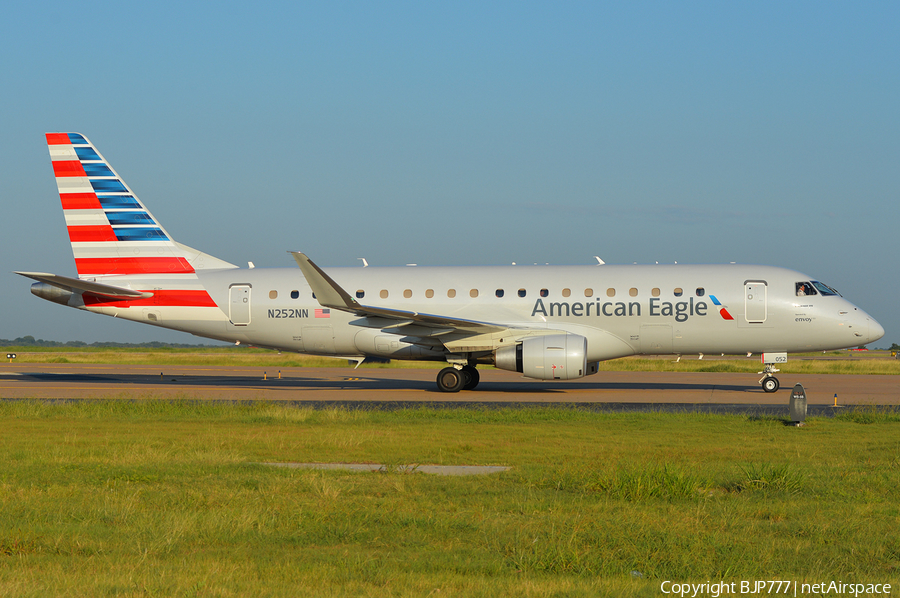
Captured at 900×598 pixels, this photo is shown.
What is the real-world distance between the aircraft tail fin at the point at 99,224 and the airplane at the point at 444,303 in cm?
4

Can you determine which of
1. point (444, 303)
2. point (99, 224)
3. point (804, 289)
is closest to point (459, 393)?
point (444, 303)

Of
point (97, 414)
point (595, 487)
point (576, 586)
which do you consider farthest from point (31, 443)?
point (576, 586)

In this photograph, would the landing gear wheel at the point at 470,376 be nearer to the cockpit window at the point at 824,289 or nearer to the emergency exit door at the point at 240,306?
the emergency exit door at the point at 240,306

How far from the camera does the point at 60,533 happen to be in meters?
7.07

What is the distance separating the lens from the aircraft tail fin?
28734 mm

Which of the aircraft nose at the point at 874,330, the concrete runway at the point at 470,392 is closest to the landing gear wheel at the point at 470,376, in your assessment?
the concrete runway at the point at 470,392

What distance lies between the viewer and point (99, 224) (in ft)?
94.3

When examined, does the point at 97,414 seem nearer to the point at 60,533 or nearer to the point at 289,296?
the point at 289,296

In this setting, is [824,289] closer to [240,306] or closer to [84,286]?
[240,306]

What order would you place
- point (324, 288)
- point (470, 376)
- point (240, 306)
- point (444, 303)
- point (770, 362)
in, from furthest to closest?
point (240, 306)
point (470, 376)
point (444, 303)
point (770, 362)
point (324, 288)

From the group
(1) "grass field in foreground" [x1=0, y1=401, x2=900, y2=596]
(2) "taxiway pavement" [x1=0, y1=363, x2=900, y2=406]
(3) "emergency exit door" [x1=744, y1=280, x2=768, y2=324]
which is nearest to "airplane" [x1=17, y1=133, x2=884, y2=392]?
(3) "emergency exit door" [x1=744, y1=280, x2=768, y2=324]

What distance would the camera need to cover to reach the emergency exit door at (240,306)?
28.1 m

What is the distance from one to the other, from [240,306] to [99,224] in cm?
602

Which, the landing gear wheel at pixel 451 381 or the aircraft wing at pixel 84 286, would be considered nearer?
the aircraft wing at pixel 84 286
